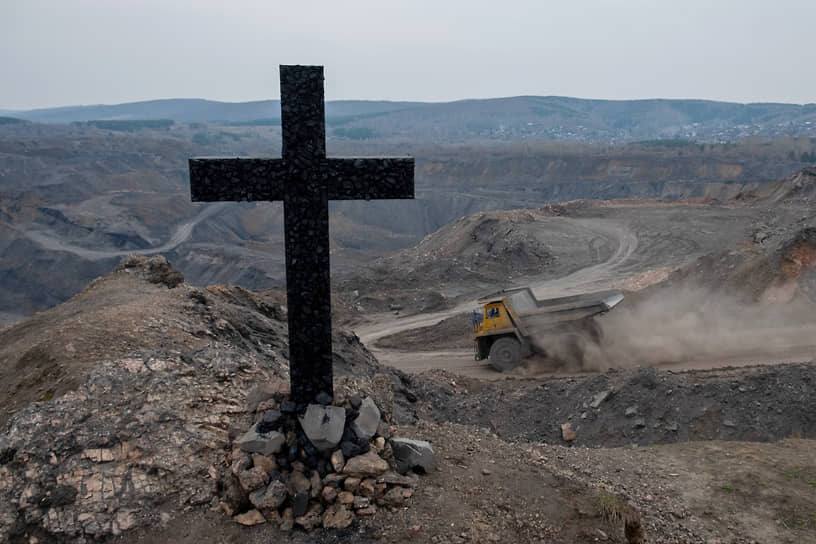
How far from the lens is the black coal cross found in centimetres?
595

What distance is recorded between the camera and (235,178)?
19.8ft

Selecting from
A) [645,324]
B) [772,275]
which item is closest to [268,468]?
[645,324]

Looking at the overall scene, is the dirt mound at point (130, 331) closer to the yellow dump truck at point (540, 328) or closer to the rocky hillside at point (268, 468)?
the rocky hillside at point (268, 468)

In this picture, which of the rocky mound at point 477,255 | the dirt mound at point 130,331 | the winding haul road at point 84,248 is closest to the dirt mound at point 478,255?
the rocky mound at point 477,255

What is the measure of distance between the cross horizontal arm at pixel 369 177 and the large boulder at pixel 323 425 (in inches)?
81.6

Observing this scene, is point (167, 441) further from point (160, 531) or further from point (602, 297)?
point (602, 297)

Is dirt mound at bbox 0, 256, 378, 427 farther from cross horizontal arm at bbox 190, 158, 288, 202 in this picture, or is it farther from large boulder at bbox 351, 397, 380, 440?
large boulder at bbox 351, 397, 380, 440

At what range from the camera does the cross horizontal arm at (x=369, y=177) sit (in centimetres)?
616

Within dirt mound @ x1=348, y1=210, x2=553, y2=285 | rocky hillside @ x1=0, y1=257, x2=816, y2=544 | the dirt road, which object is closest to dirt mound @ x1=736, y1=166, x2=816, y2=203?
the dirt road

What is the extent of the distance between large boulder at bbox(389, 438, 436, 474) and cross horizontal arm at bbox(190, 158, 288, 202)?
109 inches

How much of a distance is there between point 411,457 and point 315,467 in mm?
1018

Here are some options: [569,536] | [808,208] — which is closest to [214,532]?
[569,536]

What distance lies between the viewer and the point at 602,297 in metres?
17.5

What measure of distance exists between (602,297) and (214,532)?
1406 centimetres
